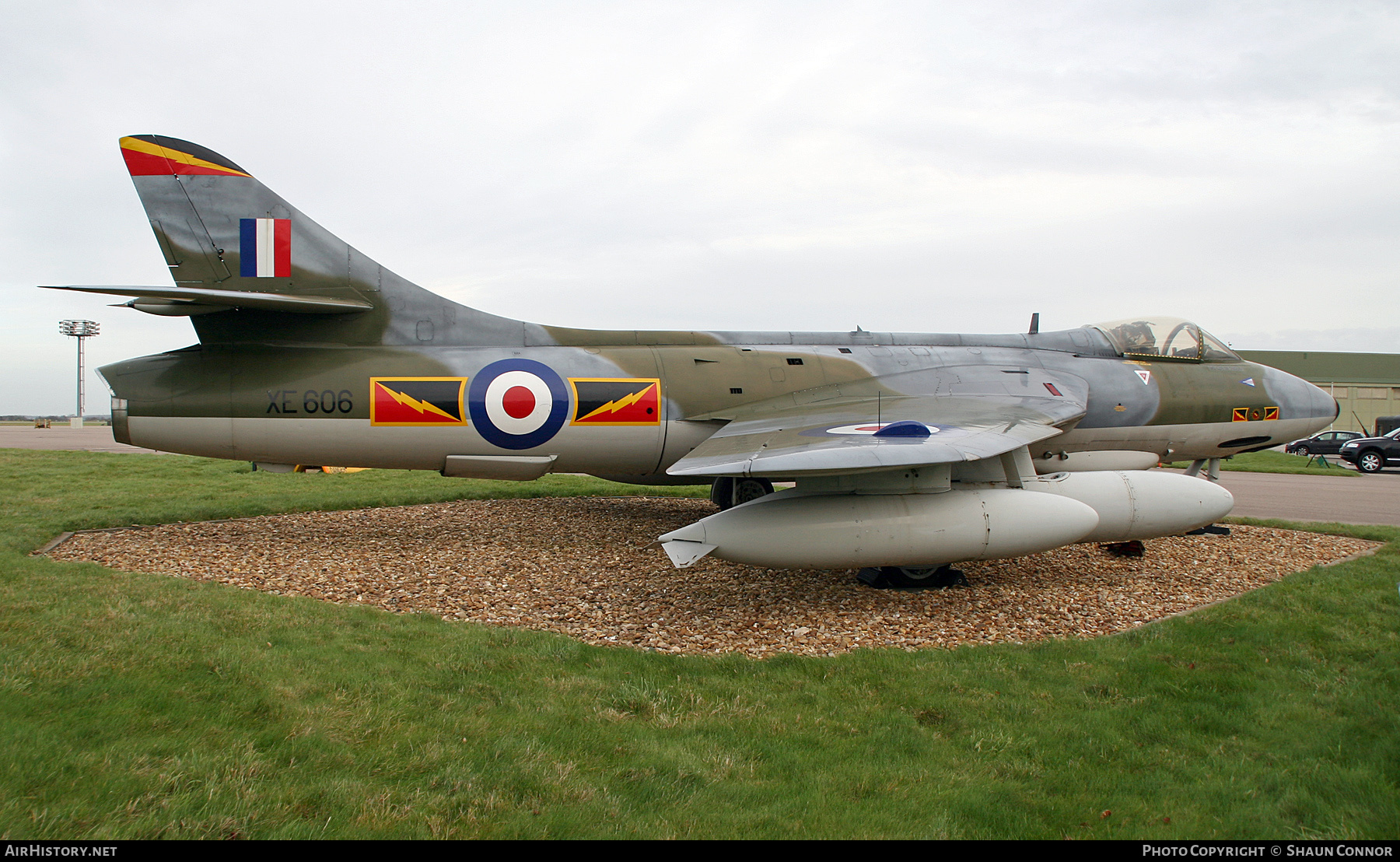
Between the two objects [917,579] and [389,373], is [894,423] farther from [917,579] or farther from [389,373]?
[389,373]

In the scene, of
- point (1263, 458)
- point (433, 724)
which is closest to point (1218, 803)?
point (433, 724)

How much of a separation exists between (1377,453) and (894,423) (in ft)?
83.0

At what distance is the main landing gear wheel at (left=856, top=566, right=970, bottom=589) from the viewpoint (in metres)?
7.26

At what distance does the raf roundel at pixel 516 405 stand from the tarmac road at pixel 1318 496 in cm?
1132

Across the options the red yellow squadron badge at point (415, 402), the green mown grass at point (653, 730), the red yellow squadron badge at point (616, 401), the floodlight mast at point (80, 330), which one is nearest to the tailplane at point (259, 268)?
the red yellow squadron badge at point (415, 402)

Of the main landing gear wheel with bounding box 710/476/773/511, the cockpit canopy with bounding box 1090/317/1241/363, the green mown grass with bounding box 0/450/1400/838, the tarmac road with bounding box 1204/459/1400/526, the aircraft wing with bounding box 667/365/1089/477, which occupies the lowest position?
the tarmac road with bounding box 1204/459/1400/526

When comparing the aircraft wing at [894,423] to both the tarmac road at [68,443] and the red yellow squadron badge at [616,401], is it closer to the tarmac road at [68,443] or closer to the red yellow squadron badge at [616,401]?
the red yellow squadron badge at [616,401]

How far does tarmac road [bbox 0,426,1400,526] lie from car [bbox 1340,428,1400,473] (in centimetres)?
Answer: 38

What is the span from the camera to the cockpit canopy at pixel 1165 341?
988cm

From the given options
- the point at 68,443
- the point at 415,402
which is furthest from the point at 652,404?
the point at 68,443

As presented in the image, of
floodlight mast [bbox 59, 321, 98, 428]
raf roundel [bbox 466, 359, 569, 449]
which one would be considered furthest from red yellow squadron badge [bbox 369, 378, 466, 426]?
floodlight mast [bbox 59, 321, 98, 428]

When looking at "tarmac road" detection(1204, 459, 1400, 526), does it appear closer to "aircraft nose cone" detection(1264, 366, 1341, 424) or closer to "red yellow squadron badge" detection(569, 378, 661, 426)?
"aircraft nose cone" detection(1264, 366, 1341, 424)

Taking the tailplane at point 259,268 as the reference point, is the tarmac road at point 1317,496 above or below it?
below

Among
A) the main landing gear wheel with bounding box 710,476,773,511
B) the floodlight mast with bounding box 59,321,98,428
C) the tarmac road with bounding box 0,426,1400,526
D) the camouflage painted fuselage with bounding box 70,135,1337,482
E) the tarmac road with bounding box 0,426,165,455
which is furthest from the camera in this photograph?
the floodlight mast with bounding box 59,321,98,428
